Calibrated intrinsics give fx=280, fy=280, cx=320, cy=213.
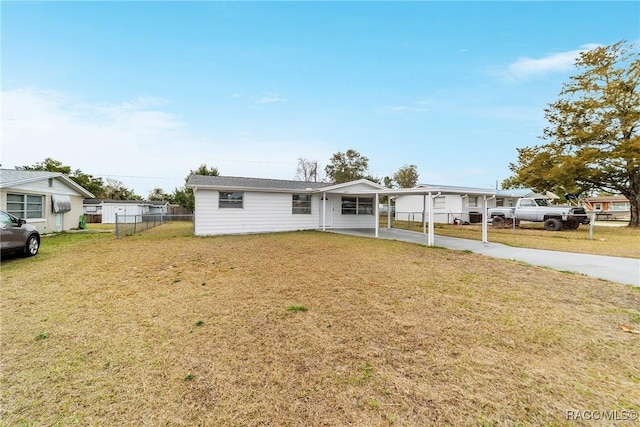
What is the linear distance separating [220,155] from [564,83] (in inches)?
1202

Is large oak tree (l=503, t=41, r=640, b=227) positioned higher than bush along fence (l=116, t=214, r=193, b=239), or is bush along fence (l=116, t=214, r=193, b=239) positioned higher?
large oak tree (l=503, t=41, r=640, b=227)

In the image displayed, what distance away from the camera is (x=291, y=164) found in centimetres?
4394

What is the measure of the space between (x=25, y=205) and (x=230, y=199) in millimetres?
9144

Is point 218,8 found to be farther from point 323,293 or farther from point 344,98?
point 323,293

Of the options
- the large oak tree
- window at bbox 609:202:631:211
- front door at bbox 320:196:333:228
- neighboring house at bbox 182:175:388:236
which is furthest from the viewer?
window at bbox 609:202:631:211

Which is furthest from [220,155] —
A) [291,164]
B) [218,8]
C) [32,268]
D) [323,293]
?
[323,293]

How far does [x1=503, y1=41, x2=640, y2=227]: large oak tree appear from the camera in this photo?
758 inches

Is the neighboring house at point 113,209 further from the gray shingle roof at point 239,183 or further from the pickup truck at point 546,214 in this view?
the pickup truck at point 546,214

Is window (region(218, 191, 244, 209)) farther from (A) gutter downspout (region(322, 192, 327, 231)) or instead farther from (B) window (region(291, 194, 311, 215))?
(A) gutter downspout (region(322, 192, 327, 231))

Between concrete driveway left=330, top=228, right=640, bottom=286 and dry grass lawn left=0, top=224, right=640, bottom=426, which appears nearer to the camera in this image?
dry grass lawn left=0, top=224, right=640, bottom=426

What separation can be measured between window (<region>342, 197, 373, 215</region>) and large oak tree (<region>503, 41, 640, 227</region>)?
13.7m

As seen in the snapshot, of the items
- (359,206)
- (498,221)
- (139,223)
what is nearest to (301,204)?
(359,206)

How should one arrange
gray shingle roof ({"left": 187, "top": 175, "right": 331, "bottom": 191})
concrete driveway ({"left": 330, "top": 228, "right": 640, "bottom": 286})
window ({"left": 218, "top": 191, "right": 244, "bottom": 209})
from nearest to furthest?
concrete driveway ({"left": 330, "top": 228, "right": 640, "bottom": 286})
gray shingle roof ({"left": 187, "top": 175, "right": 331, "bottom": 191})
window ({"left": 218, "top": 191, "right": 244, "bottom": 209})

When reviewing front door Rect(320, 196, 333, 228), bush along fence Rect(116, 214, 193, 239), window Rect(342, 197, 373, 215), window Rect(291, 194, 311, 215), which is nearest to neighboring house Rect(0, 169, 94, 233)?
bush along fence Rect(116, 214, 193, 239)
